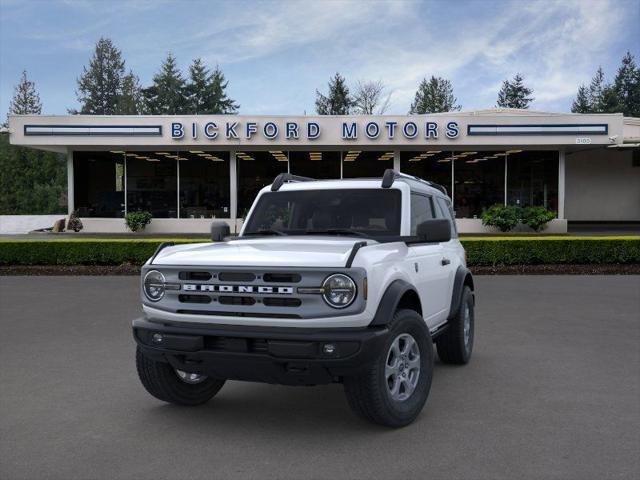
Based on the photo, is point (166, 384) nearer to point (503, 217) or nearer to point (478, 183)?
point (503, 217)

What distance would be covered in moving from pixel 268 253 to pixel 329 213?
139cm

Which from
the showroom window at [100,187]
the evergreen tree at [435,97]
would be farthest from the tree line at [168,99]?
the showroom window at [100,187]

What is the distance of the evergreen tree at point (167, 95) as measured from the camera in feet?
235

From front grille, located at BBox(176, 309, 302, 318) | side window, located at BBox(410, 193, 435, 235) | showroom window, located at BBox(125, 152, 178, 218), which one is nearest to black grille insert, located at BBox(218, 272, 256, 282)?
front grille, located at BBox(176, 309, 302, 318)

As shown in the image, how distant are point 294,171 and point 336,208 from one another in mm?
22205

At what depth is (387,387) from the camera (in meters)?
4.28

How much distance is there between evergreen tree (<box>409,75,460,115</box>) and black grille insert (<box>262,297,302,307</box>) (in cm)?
7269

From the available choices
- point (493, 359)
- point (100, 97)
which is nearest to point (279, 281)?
point (493, 359)

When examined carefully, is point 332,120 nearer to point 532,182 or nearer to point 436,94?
point 532,182

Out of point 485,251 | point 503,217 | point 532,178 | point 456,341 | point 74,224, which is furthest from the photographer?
point 532,178

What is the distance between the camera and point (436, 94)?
246ft

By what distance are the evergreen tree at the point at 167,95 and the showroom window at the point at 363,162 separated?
4794 centimetres

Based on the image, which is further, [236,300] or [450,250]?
[450,250]

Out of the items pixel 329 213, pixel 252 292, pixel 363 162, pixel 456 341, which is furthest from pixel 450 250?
pixel 363 162
